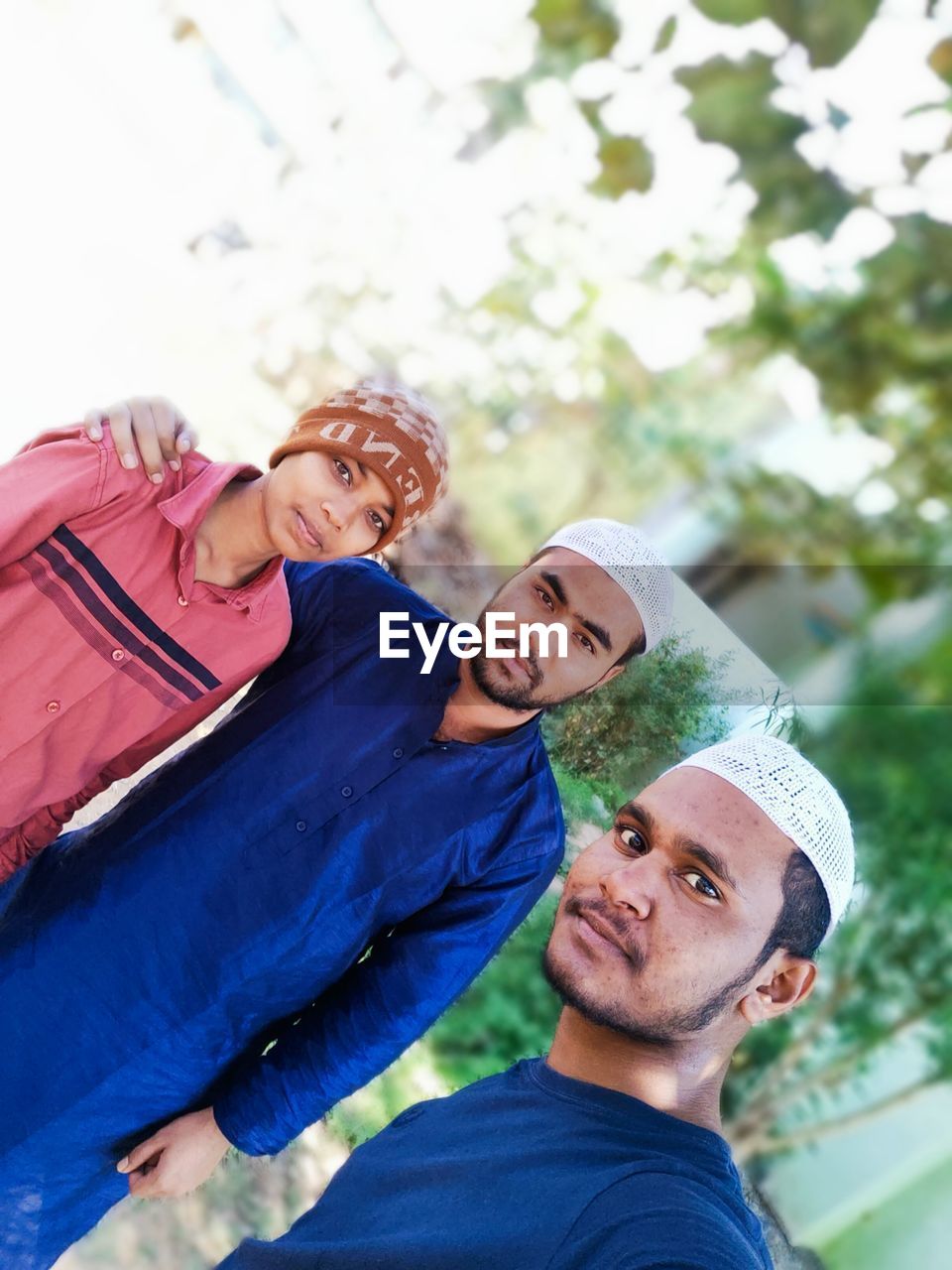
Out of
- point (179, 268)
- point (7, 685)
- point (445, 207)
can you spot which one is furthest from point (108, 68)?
→ point (7, 685)

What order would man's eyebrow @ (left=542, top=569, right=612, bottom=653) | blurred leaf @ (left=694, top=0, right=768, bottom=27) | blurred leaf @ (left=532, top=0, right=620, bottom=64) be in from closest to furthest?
1. blurred leaf @ (left=694, top=0, right=768, bottom=27)
2. blurred leaf @ (left=532, top=0, right=620, bottom=64)
3. man's eyebrow @ (left=542, top=569, right=612, bottom=653)

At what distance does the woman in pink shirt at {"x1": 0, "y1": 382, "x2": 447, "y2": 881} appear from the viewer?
98cm

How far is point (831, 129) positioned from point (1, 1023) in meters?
1.08

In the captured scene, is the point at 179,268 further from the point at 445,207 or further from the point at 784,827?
the point at 784,827

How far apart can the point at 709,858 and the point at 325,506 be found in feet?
1.48

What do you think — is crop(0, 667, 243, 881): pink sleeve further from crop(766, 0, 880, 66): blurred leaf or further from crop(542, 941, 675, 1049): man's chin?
crop(766, 0, 880, 66): blurred leaf

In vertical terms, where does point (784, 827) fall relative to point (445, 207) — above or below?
below

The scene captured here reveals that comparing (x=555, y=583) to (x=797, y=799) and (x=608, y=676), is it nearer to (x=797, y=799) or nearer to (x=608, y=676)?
(x=608, y=676)

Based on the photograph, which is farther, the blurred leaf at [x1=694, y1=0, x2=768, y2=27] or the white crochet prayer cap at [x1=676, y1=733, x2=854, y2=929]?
the white crochet prayer cap at [x1=676, y1=733, x2=854, y2=929]

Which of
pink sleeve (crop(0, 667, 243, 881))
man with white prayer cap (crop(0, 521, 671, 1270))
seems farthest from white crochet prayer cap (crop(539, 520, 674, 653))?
pink sleeve (crop(0, 667, 243, 881))

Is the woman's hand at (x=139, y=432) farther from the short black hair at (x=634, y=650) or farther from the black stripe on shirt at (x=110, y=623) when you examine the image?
the short black hair at (x=634, y=650)

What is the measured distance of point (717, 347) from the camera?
1150 millimetres

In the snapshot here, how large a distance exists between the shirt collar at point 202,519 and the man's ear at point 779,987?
1.84 ft

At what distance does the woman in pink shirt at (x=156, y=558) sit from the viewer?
98 cm
